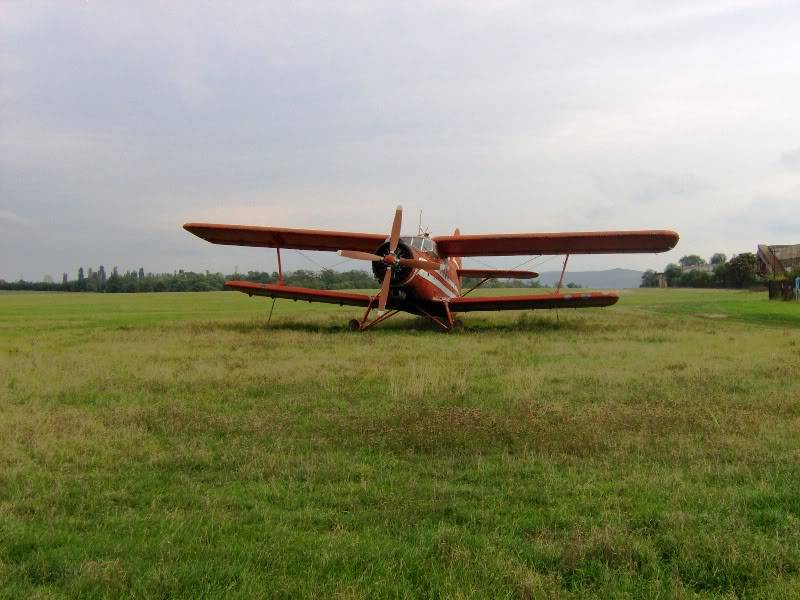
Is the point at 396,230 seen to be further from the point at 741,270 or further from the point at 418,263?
the point at 741,270

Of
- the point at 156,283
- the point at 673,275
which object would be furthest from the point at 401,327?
the point at 673,275

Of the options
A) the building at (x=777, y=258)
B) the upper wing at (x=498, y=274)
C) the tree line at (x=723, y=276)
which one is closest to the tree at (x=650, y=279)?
the tree line at (x=723, y=276)

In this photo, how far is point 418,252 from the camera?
19.0 metres

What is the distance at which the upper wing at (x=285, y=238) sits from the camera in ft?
61.2

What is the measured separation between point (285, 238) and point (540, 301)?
8372 mm

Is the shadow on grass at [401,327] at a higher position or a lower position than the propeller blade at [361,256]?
lower

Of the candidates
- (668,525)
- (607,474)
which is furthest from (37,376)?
(668,525)

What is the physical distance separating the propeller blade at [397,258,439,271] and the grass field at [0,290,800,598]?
308 inches

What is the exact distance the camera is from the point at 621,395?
26.4 feet

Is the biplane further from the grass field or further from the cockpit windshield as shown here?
the grass field

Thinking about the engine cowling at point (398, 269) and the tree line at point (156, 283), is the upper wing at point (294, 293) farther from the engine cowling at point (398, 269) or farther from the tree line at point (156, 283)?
the tree line at point (156, 283)

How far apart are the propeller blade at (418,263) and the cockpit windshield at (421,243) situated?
575mm

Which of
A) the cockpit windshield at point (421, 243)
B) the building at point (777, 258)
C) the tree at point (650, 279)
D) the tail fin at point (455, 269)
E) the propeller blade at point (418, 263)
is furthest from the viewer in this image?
the tree at point (650, 279)

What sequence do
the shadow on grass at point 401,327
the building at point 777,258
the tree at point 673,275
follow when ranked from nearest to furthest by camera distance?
1. the shadow on grass at point 401,327
2. the building at point 777,258
3. the tree at point 673,275
